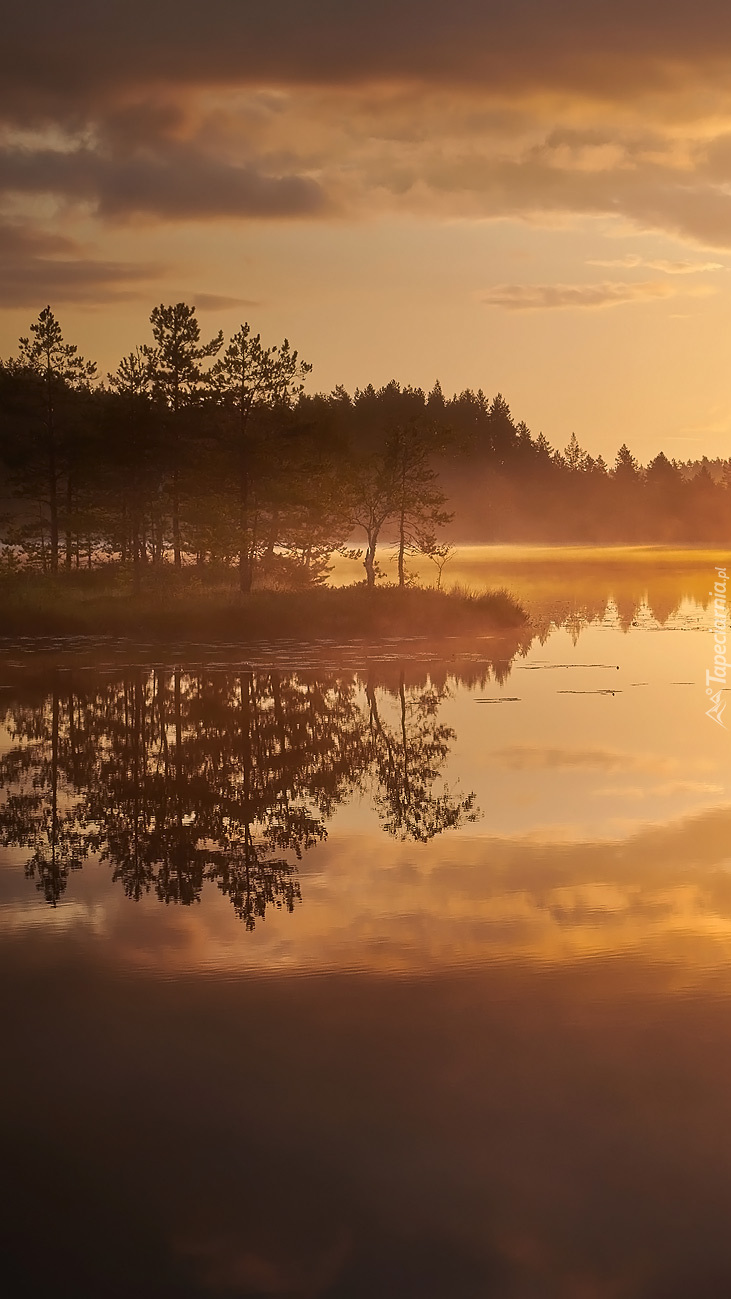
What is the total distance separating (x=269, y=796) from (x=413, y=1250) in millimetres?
14755

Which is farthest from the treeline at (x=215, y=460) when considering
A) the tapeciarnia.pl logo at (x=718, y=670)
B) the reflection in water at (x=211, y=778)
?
Answer: the reflection in water at (x=211, y=778)

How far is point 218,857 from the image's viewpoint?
17.8 m

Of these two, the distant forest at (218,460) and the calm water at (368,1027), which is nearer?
the calm water at (368,1027)

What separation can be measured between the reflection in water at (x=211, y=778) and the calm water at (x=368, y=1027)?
0.11 metres

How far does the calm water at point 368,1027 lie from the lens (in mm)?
7855

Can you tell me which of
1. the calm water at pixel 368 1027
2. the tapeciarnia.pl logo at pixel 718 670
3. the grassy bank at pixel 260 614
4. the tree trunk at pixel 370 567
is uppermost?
the tree trunk at pixel 370 567

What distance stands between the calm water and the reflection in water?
11 centimetres

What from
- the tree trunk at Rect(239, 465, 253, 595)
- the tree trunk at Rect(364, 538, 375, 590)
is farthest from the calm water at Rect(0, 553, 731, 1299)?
the tree trunk at Rect(364, 538, 375, 590)

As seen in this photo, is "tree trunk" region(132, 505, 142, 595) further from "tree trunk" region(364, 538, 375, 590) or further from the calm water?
the calm water

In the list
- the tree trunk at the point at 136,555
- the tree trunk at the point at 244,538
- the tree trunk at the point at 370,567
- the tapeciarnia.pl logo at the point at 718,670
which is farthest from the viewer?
the tree trunk at the point at 136,555

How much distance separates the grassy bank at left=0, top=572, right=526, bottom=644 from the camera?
60031mm

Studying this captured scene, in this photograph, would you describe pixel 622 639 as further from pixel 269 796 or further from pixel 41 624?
pixel 269 796

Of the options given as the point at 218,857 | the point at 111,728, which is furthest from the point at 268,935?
the point at 111,728

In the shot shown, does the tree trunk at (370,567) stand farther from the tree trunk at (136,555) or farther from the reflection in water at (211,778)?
the reflection in water at (211,778)
